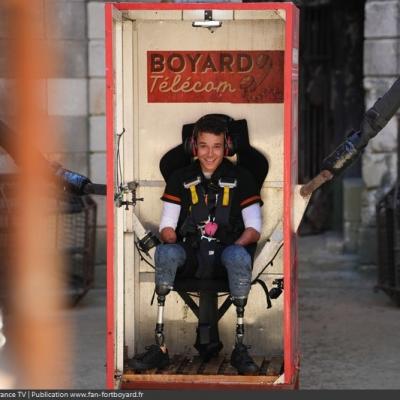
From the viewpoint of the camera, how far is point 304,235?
504 inches

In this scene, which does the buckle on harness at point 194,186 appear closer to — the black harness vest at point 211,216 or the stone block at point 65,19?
the black harness vest at point 211,216

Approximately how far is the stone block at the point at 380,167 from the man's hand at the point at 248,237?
14.0 ft

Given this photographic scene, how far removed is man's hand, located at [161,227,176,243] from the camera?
7.50m

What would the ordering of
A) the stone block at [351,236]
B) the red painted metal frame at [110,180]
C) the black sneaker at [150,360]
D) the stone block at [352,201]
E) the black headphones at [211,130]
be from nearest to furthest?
the red painted metal frame at [110,180] → the black sneaker at [150,360] → the black headphones at [211,130] → the stone block at [352,201] → the stone block at [351,236]

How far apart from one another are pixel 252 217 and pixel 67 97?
4.42m

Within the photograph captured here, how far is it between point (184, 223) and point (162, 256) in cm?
35

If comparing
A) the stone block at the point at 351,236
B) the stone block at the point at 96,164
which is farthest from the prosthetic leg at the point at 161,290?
the stone block at the point at 351,236

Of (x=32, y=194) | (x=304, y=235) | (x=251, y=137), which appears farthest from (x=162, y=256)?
(x=304, y=235)

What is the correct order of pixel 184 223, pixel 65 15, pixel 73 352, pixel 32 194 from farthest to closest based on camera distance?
pixel 65 15, pixel 32 194, pixel 73 352, pixel 184 223

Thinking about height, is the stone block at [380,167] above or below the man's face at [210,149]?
below

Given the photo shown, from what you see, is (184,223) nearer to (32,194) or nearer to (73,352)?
(73,352)

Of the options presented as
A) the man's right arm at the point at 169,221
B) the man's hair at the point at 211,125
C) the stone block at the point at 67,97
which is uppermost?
the stone block at the point at 67,97

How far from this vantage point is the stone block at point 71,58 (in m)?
11.5

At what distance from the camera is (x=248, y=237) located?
24.4 ft
